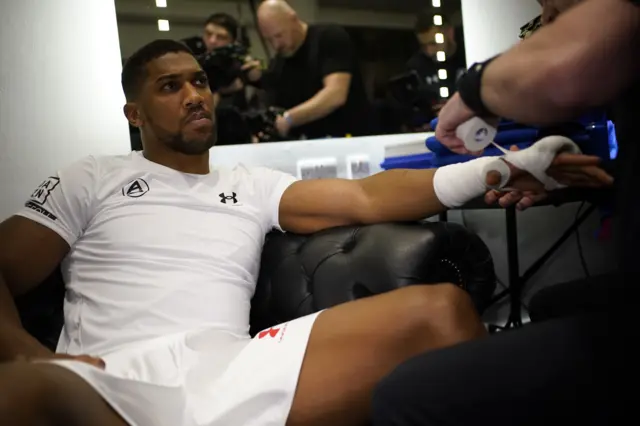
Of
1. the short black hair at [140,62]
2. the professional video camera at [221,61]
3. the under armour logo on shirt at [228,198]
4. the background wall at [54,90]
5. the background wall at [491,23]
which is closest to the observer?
the under armour logo on shirt at [228,198]

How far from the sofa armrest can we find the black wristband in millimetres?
495

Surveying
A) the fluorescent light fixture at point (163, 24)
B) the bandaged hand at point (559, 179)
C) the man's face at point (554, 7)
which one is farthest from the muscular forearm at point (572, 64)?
the fluorescent light fixture at point (163, 24)

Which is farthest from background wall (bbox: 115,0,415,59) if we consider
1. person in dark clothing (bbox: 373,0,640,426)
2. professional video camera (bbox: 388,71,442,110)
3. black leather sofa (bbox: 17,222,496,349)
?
person in dark clothing (bbox: 373,0,640,426)

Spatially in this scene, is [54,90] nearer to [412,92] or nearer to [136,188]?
[136,188]

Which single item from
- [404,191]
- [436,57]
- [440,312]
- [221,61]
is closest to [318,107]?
[221,61]

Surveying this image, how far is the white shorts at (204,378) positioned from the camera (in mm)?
836

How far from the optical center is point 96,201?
1.31m

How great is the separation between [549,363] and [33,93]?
1682 mm

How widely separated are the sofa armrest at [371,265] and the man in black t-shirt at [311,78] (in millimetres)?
674

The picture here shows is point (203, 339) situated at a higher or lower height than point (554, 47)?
lower

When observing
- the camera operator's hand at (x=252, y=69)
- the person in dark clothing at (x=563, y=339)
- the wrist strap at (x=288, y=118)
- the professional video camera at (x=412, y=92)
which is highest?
the camera operator's hand at (x=252, y=69)

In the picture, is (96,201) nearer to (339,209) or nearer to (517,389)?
(339,209)

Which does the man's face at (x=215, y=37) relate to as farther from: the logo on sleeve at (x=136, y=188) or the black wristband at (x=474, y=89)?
the black wristband at (x=474, y=89)

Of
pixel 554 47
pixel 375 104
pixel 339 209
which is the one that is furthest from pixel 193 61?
pixel 554 47
